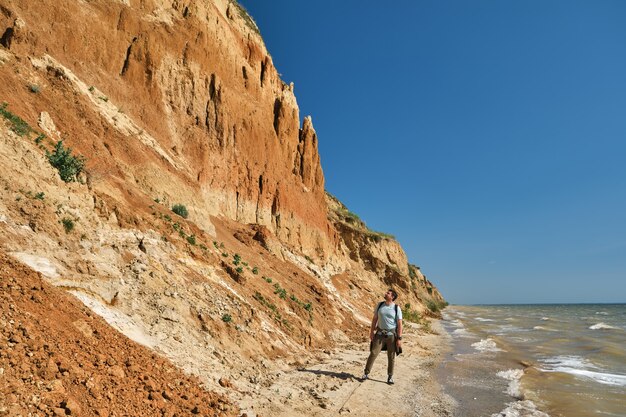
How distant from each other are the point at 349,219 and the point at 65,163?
47.7m

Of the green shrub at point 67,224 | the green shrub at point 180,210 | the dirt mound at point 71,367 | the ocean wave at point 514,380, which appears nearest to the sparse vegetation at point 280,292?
the green shrub at point 180,210

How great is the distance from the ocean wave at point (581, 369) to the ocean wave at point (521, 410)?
546cm

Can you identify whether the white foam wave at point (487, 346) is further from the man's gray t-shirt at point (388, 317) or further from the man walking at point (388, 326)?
the man's gray t-shirt at point (388, 317)

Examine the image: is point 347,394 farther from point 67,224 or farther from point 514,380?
point 67,224

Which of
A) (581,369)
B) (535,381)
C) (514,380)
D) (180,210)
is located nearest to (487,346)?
(581,369)

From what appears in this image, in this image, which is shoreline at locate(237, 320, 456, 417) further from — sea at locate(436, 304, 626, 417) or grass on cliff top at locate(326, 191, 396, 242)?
grass on cliff top at locate(326, 191, 396, 242)

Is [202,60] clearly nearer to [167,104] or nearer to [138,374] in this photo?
[167,104]

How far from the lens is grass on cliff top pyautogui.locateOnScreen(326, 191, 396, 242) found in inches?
2042

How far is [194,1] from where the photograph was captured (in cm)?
2419

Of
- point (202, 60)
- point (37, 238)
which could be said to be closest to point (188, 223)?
point (37, 238)

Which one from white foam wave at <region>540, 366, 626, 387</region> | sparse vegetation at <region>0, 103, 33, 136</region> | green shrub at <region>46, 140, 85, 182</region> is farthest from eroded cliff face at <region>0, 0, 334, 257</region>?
white foam wave at <region>540, 366, 626, 387</region>

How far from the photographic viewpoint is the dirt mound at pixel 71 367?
3.92m

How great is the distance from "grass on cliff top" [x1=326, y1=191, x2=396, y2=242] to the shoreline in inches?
1539

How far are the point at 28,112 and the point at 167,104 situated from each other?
9.44 m
